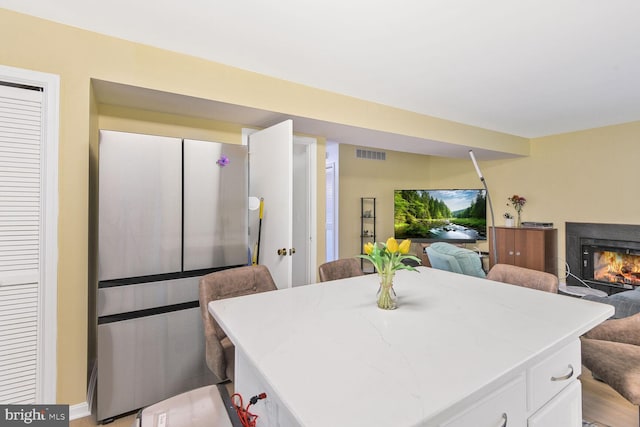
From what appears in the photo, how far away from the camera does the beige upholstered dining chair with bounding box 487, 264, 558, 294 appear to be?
1791mm

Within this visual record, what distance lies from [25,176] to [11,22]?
2.86 ft

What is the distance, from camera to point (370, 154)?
5.84 meters

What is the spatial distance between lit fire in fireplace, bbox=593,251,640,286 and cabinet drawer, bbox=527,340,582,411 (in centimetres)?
440

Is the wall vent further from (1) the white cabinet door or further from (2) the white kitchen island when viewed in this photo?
(1) the white cabinet door

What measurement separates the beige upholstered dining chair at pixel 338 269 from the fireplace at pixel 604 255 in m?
4.21

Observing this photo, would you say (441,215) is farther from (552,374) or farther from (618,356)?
(552,374)

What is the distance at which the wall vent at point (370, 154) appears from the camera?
5.70 m

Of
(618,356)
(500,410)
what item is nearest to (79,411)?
(500,410)

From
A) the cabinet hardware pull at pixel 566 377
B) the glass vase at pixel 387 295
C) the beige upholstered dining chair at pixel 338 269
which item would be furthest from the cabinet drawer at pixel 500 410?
the beige upholstered dining chair at pixel 338 269

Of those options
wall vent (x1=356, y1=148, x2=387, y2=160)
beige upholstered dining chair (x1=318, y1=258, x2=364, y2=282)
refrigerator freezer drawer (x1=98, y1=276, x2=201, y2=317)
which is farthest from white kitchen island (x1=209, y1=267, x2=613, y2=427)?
wall vent (x1=356, y1=148, x2=387, y2=160)

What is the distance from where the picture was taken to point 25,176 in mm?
1759

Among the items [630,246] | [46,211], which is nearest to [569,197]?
[630,246]

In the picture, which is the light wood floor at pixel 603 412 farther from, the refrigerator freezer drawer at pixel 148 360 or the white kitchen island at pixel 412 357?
the white kitchen island at pixel 412 357

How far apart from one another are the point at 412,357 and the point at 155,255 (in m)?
1.81
